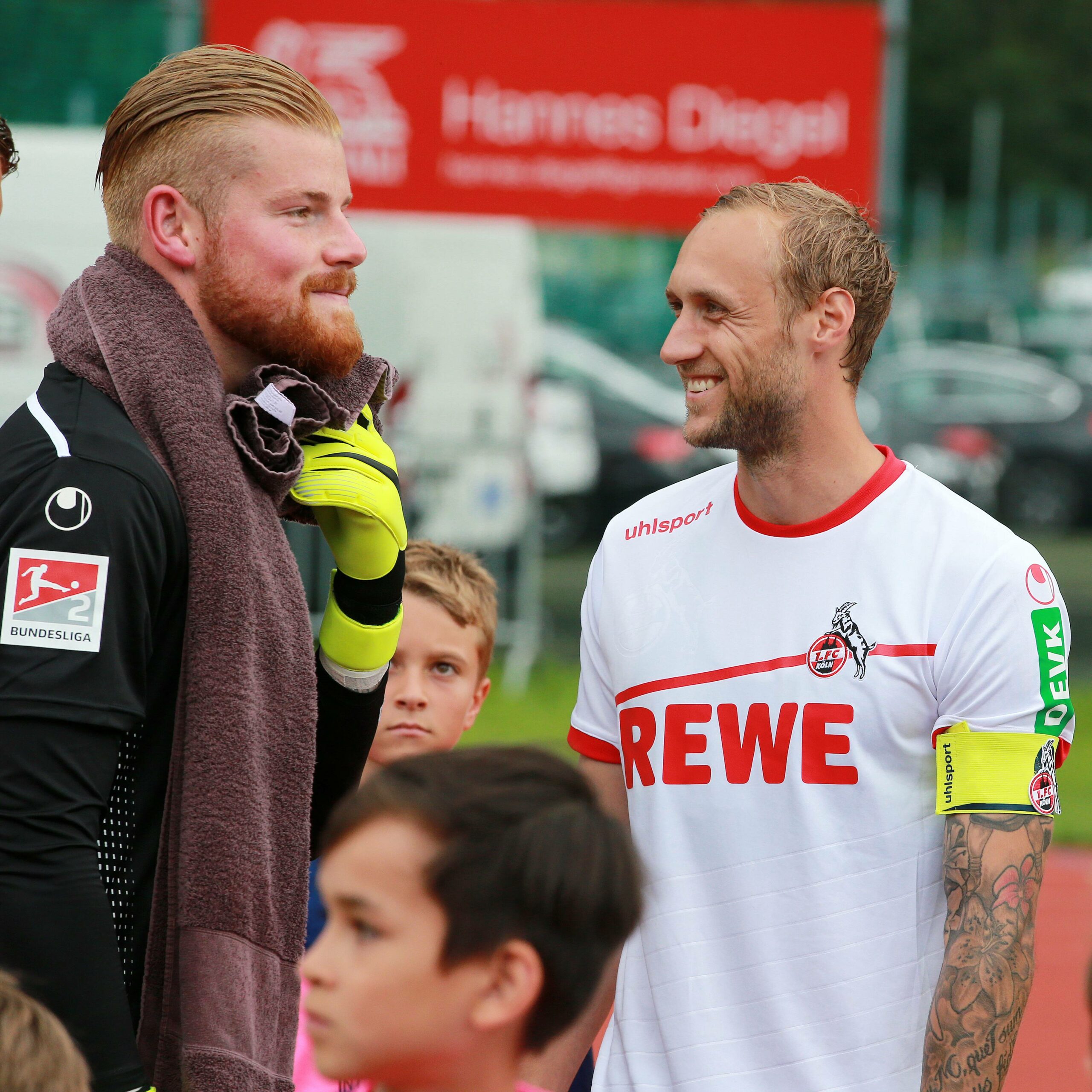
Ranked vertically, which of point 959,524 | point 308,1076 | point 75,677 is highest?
point 959,524

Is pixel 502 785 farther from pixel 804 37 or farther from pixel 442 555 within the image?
pixel 804 37

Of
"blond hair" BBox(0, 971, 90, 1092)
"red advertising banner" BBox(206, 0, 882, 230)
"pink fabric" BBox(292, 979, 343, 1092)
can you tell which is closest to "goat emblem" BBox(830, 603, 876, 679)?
"blond hair" BBox(0, 971, 90, 1092)

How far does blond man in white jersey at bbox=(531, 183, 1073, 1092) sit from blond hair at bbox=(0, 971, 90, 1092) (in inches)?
33.4

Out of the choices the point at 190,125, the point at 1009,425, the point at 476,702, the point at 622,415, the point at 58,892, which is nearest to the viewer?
the point at 58,892

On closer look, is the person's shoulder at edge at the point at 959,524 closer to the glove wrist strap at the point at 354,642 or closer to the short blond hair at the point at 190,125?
the glove wrist strap at the point at 354,642

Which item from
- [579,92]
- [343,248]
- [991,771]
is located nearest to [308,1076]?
[991,771]

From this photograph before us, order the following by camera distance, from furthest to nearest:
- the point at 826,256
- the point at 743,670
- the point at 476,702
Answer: the point at 476,702, the point at 826,256, the point at 743,670

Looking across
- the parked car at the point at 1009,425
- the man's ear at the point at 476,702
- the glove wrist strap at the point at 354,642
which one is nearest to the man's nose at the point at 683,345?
the glove wrist strap at the point at 354,642

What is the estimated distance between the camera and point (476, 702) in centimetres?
388

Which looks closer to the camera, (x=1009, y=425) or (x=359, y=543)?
(x=359, y=543)

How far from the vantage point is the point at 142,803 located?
7.23 feet

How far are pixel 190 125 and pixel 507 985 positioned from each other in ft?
4.07

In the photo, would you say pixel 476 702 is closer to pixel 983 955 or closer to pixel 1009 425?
pixel 983 955

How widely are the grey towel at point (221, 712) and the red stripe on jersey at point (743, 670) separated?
559 mm
